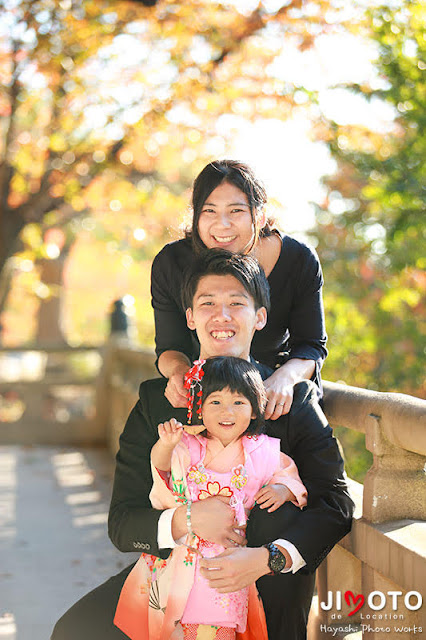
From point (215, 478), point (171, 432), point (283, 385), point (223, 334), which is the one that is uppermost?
point (223, 334)

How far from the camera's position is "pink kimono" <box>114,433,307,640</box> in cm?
228

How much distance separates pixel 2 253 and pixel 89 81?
200 cm

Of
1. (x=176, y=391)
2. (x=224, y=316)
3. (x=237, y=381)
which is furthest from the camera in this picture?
(x=176, y=391)

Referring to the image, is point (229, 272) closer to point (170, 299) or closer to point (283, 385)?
point (283, 385)

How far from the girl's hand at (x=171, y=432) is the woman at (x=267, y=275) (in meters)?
0.23

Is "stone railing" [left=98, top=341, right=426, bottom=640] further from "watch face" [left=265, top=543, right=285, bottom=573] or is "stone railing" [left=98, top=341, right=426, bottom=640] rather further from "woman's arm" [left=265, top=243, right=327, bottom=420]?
"watch face" [left=265, top=543, right=285, bottom=573]

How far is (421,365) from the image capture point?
6.68 meters

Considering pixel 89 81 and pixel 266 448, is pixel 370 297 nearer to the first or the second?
pixel 89 81

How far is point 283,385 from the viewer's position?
242cm

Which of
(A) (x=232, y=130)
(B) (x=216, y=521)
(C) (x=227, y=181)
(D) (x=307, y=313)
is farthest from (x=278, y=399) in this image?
(A) (x=232, y=130)

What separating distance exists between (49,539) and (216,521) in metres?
3.25

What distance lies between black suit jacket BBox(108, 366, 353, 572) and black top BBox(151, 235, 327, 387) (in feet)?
0.82

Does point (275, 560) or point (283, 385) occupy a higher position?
point (283, 385)

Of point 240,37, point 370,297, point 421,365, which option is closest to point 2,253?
point 240,37
